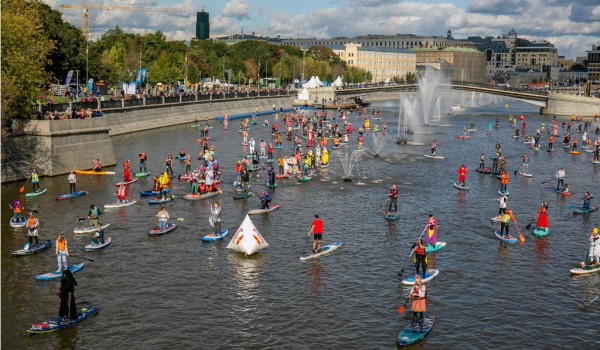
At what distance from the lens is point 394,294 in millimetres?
27391

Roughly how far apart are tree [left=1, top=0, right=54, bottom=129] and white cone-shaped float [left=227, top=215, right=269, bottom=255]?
1005 inches

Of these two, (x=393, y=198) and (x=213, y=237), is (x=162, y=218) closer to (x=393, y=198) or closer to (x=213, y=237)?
(x=213, y=237)

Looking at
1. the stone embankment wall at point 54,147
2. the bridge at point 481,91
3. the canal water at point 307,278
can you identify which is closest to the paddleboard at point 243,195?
the canal water at point 307,278

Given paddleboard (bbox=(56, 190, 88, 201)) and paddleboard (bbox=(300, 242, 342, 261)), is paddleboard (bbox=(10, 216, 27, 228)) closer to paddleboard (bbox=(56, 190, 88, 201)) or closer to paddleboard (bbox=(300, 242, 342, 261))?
paddleboard (bbox=(56, 190, 88, 201))

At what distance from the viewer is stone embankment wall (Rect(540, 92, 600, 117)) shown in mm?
141375

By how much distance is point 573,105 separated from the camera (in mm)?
143750

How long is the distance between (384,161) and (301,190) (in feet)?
66.4

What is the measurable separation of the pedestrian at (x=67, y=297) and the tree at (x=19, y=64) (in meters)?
29.4

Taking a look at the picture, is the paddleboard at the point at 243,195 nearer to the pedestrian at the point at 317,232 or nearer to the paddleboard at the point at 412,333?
the pedestrian at the point at 317,232

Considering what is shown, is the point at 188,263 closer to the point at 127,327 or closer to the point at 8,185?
the point at 127,327

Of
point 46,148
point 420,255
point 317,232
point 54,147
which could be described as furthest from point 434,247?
point 46,148

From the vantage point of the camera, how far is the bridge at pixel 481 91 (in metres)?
153

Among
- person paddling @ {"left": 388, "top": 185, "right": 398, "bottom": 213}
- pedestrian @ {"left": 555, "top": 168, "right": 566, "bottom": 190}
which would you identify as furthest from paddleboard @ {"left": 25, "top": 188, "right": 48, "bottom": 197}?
pedestrian @ {"left": 555, "top": 168, "right": 566, "bottom": 190}

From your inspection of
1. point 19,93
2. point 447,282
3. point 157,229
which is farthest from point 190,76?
point 447,282
